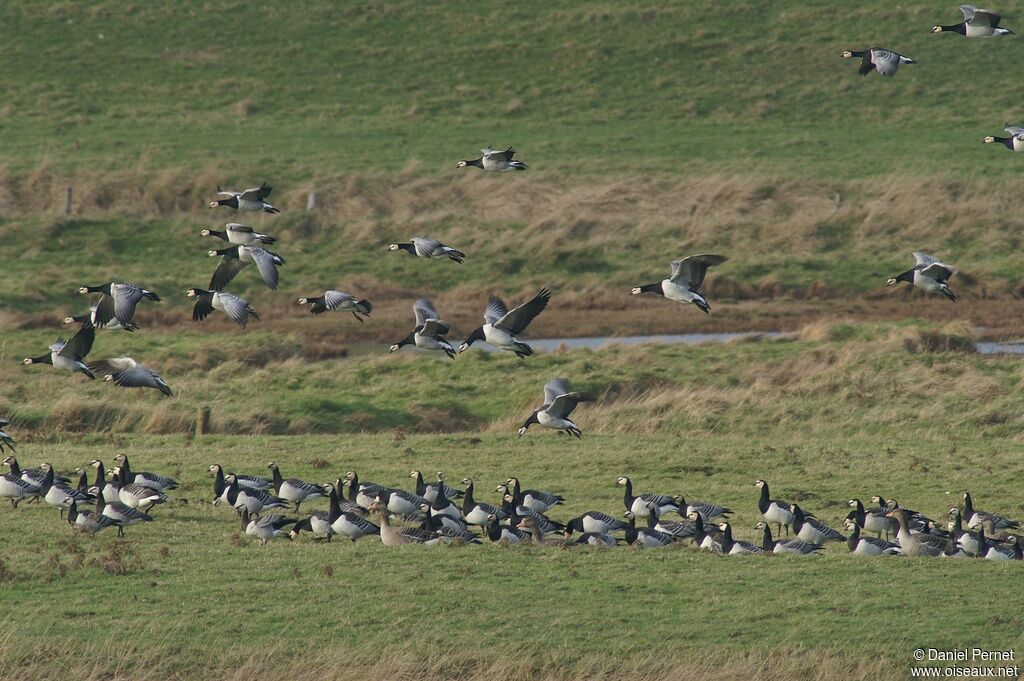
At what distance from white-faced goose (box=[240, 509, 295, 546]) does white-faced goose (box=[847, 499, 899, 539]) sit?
698cm

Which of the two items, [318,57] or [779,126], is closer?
[779,126]

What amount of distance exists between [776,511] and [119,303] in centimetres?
841

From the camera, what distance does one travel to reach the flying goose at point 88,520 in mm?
17531

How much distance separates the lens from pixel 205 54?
59906 millimetres

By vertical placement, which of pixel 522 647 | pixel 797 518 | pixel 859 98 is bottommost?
pixel 859 98

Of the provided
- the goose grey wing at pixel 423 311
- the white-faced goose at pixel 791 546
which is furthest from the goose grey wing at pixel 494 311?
the white-faced goose at pixel 791 546

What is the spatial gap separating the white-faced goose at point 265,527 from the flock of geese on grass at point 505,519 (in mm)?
12

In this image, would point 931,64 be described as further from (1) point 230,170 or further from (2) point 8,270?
(2) point 8,270

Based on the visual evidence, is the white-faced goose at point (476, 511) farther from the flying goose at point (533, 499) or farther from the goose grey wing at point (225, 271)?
the goose grey wing at point (225, 271)

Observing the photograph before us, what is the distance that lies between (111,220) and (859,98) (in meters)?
28.4

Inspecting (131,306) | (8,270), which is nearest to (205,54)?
(8,270)

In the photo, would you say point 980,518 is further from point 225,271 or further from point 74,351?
point 74,351

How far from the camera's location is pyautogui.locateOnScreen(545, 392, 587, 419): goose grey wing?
61.2ft

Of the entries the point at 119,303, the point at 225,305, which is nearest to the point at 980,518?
the point at 225,305
